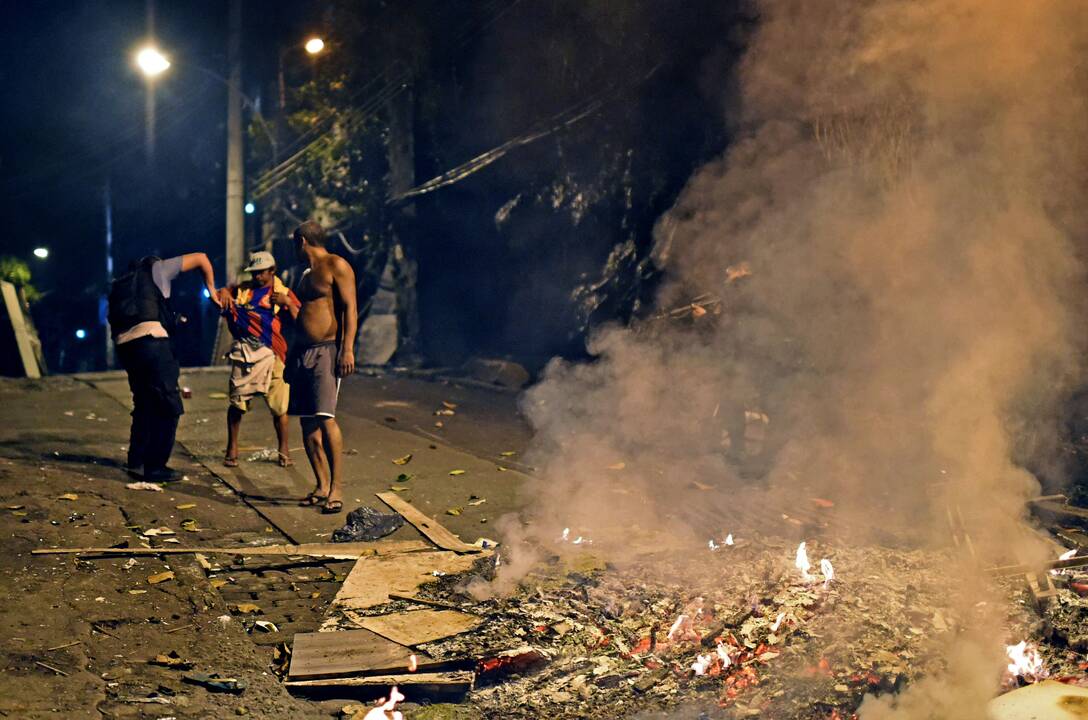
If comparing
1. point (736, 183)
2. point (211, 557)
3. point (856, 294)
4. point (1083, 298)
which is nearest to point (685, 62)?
point (736, 183)

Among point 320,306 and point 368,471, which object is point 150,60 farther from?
point 320,306

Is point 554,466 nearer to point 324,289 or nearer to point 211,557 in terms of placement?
point 324,289

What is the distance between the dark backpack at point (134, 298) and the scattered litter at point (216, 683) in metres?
3.66

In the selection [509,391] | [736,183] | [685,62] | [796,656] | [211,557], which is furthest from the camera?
[509,391]

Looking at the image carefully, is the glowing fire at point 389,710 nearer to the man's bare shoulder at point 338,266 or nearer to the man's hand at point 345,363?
the man's hand at point 345,363

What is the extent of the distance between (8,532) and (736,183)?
712cm

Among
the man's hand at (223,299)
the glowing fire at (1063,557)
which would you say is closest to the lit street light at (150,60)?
the man's hand at (223,299)

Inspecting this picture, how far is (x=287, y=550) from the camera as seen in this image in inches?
211

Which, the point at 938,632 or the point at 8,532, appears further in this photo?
the point at 8,532

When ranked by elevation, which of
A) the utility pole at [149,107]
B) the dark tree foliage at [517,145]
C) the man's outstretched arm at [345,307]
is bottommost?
the man's outstretched arm at [345,307]

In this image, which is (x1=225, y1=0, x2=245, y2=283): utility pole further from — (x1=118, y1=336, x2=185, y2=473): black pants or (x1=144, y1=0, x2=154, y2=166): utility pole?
(x1=144, y1=0, x2=154, y2=166): utility pole

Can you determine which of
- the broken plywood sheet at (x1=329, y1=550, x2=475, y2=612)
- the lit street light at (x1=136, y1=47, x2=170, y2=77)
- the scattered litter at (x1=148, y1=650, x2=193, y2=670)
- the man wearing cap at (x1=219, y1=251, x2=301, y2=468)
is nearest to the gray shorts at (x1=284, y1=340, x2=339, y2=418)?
the man wearing cap at (x1=219, y1=251, x2=301, y2=468)

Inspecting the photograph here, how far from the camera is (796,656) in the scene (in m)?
3.92

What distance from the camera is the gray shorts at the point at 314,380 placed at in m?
6.05
